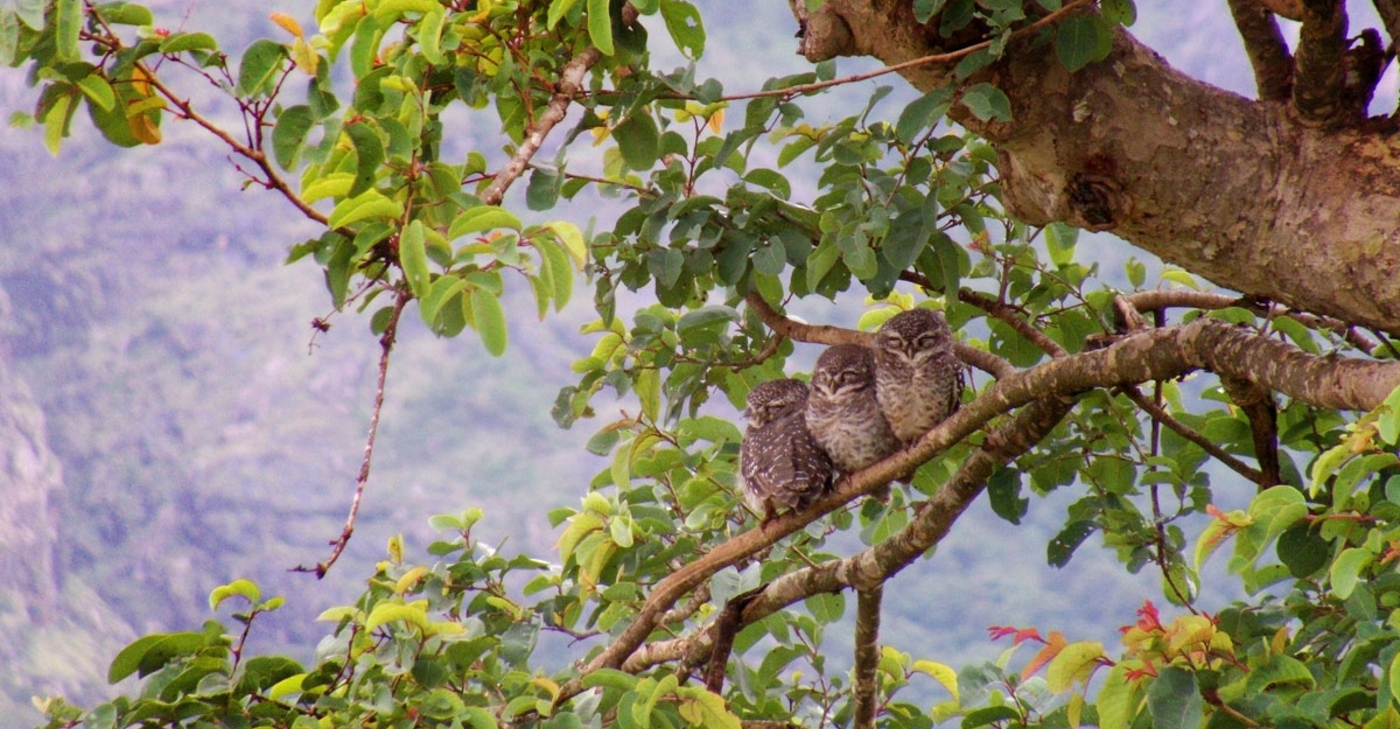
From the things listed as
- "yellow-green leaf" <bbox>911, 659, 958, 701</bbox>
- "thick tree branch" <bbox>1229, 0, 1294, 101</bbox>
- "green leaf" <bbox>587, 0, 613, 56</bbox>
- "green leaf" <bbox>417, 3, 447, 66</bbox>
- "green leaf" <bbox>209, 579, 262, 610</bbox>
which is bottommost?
"green leaf" <bbox>209, 579, 262, 610</bbox>

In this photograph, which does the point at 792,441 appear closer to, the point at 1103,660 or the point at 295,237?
the point at 1103,660

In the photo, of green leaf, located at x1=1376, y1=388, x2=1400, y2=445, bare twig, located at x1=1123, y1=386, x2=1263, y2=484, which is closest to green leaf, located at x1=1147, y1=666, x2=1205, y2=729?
green leaf, located at x1=1376, y1=388, x2=1400, y2=445

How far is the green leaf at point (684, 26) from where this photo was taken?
284cm

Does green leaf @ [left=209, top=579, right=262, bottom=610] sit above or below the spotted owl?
below

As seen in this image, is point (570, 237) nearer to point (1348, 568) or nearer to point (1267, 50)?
point (1348, 568)

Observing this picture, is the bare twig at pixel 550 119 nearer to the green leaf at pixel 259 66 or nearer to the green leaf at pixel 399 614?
the green leaf at pixel 259 66

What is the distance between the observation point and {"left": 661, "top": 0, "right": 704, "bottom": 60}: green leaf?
2.84 meters

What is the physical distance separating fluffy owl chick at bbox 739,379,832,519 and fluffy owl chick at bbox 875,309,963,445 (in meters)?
0.25

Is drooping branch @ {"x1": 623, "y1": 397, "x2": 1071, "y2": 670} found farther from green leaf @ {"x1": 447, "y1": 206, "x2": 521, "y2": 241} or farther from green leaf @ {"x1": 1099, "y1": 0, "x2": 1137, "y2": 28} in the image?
green leaf @ {"x1": 447, "y1": 206, "x2": 521, "y2": 241}

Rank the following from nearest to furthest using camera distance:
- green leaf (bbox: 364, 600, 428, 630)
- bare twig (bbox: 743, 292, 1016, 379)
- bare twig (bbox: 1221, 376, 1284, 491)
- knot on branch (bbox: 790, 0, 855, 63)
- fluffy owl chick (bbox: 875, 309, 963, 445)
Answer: knot on branch (bbox: 790, 0, 855, 63) → green leaf (bbox: 364, 600, 428, 630) → bare twig (bbox: 1221, 376, 1284, 491) → bare twig (bbox: 743, 292, 1016, 379) → fluffy owl chick (bbox: 875, 309, 963, 445)

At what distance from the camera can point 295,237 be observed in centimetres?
1163

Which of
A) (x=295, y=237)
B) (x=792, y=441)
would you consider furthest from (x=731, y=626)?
(x=295, y=237)

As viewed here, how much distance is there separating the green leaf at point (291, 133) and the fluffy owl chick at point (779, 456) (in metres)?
1.71

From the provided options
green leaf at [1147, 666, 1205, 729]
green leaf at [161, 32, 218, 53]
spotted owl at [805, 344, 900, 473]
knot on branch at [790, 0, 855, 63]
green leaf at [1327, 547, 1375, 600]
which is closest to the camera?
green leaf at [1327, 547, 1375, 600]
